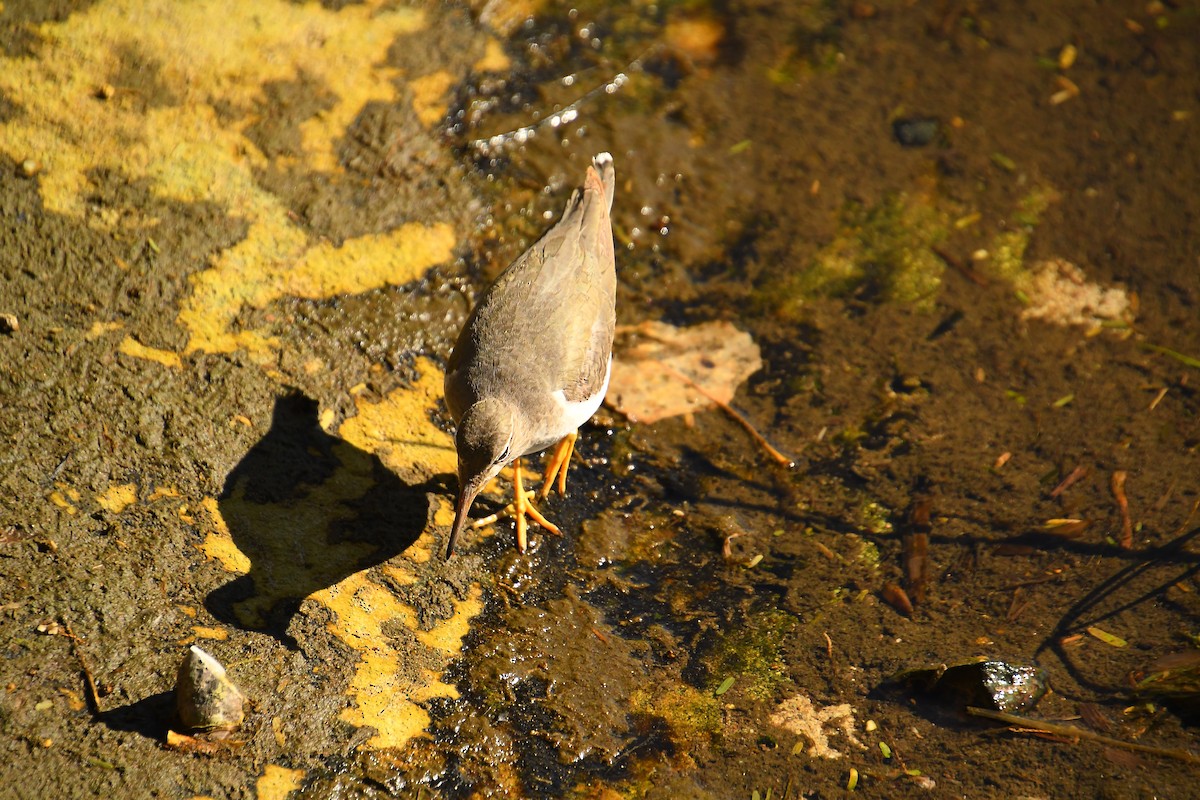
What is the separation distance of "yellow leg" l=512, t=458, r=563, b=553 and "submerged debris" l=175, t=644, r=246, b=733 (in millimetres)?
1582

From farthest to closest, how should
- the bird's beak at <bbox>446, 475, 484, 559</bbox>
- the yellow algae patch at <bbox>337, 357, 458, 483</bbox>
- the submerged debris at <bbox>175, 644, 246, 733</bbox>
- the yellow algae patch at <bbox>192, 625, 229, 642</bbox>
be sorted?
the yellow algae patch at <bbox>337, 357, 458, 483</bbox>, the bird's beak at <bbox>446, 475, 484, 559</bbox>, the yellow algae patch at <bbox>192, 625, 229, 642</bbox>, the submerged debris at <bbox>175, 644, 246, 733</bbox>

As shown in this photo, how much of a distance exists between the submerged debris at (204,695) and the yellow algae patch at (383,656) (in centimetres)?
48

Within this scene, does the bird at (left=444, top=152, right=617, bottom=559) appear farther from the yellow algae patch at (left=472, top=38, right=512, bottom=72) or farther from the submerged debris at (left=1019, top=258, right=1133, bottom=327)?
the submerged debris at (left=1019, top=258, right=1133, bottom=327)

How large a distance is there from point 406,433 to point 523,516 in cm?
78

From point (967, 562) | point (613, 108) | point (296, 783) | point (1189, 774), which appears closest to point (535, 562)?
point (296, 783)

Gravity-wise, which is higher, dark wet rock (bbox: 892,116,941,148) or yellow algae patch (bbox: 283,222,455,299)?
yellow algae patch (bbox: 283,222,455,299)

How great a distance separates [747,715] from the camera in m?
3.98

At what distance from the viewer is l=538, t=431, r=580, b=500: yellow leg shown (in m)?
4.90

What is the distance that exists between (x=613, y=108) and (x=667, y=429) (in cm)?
271

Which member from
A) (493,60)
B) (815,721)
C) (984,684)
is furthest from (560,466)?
(493,60)

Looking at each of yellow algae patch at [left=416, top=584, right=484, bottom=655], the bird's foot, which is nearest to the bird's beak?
yellow algae patch at [left=416, top=584, right=484, bottom=655]

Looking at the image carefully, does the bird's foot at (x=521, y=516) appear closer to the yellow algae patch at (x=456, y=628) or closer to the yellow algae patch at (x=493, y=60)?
the yellow algae patch at (x=456, y=628)

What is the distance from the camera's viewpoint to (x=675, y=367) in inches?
216

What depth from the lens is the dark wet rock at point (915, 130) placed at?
6762mm
